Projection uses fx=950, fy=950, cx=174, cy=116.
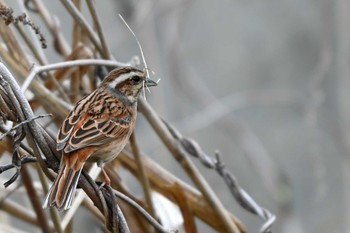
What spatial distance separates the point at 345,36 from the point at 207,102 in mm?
1011

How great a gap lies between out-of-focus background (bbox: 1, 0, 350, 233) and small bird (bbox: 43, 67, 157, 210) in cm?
288

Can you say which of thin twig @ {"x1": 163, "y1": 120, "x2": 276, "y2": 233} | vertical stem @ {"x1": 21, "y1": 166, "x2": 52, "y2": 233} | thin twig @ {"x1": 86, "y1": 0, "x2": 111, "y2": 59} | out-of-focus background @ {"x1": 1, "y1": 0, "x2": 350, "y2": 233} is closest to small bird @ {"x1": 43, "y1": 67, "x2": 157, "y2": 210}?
thin twig @ {"x1": 86, "y1": 0, "x2": 111, "y2": 59}

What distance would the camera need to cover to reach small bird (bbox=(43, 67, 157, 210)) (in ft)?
8.18

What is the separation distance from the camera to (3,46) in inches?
129

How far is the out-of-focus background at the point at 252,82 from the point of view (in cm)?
642

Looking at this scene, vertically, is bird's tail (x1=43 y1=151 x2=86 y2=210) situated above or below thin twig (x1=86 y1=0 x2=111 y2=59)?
below

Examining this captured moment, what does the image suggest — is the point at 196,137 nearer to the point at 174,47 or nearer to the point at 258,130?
the point at 258,130

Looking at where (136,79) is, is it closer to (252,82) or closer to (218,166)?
(218,166)

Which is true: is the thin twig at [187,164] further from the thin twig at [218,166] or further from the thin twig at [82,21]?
the thin twig at [82,21]

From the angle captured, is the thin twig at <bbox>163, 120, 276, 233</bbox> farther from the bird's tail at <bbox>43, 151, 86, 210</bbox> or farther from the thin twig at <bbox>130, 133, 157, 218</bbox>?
the bird's tail at <bbox>43, 151, 86, 210</bbox>

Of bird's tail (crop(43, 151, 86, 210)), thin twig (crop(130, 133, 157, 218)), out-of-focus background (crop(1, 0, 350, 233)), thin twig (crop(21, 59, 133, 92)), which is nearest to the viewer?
bird's tail (crop(43, 151, 86, 210))

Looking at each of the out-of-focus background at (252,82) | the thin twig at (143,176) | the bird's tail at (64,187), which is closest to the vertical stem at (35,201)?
the thin twig at (143,176)

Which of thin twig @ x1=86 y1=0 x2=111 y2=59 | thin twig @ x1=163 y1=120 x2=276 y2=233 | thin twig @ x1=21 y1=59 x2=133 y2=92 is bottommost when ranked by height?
thin twig @ x1=163 y1=120 x2=276 y2=233

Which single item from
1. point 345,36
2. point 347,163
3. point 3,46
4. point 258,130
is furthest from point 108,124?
point 258,130
